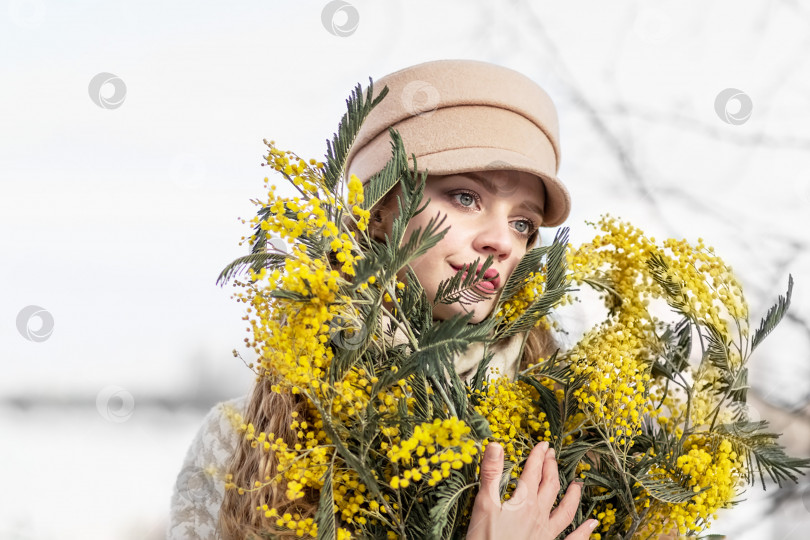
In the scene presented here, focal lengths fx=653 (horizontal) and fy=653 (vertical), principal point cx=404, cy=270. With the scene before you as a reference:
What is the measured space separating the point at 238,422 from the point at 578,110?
124 cm

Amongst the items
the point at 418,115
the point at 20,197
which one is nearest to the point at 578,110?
the point at 418,115

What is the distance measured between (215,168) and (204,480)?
0.76 meters

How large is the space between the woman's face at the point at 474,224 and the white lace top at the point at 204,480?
0.19 m

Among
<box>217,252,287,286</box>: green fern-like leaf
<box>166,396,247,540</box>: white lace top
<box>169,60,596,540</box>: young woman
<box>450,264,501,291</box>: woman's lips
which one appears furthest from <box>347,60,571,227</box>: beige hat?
<box>166,396,247,540</box>: white lace top

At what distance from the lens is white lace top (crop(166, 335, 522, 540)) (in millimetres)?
1186

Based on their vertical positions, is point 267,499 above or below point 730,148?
below

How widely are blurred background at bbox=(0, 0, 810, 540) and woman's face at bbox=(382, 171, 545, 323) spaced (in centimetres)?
67

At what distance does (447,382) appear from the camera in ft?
2.48

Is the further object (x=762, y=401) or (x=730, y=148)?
(x=730, y=148)

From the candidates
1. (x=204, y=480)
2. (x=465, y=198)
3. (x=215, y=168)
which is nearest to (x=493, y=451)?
(x=465, y=198)

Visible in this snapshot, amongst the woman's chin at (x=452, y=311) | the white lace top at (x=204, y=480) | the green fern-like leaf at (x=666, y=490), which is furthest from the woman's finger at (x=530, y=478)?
the white lace top at (x=204, y=480)

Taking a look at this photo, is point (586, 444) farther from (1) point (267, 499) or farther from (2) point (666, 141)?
(2) point (666, 141)

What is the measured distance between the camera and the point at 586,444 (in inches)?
32.6

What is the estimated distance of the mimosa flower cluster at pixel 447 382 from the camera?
668mm
